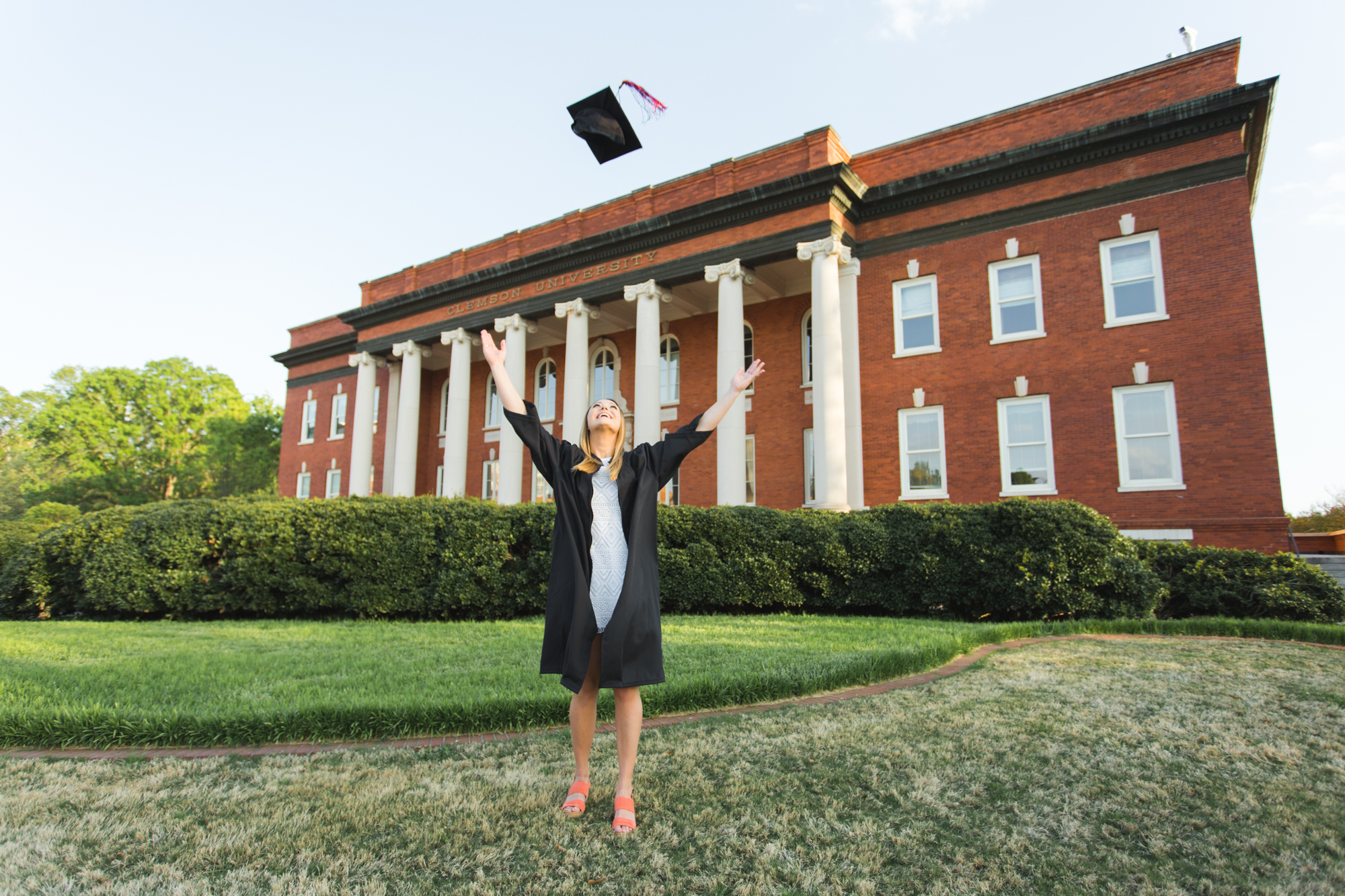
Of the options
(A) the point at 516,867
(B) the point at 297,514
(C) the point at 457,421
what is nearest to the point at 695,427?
(A) the point at 516,867

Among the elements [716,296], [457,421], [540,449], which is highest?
[716,296]

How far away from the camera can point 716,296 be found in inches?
911

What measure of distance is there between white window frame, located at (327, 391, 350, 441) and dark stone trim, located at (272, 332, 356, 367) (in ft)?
6.67

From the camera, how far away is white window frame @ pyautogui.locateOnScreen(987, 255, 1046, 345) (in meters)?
17.5

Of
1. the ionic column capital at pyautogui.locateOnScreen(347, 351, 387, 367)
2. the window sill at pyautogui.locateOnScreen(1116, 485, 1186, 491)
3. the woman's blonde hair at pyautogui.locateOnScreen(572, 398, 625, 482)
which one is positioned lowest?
the woman's blonde hair at pyautogui.locateOnScreen(572, 398, 625, 482)

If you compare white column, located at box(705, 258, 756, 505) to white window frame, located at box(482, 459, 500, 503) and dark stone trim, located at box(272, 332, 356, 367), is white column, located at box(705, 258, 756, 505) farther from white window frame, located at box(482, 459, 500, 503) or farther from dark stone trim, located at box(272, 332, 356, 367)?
dark stone trim, located at box(272, 332, 356, 367)

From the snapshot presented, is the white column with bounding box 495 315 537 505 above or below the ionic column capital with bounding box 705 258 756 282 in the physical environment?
below

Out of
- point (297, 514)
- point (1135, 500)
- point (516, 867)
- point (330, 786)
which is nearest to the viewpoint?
point (516, 867)

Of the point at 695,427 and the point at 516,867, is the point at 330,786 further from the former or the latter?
the point at 695,427

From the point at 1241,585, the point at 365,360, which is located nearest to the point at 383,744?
the point at 1241,585

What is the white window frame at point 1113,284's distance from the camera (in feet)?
53.1

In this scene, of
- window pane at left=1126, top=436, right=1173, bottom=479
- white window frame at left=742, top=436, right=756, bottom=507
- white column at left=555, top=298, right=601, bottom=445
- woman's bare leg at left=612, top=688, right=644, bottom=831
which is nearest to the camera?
woman's bare leg at left=612, top=688, right=644, bottom=831

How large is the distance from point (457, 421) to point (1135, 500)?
20012 millimetres

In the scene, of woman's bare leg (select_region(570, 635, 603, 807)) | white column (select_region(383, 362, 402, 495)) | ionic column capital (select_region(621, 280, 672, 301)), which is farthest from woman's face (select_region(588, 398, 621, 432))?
white column (select_region(383, 362, 402, 495))
